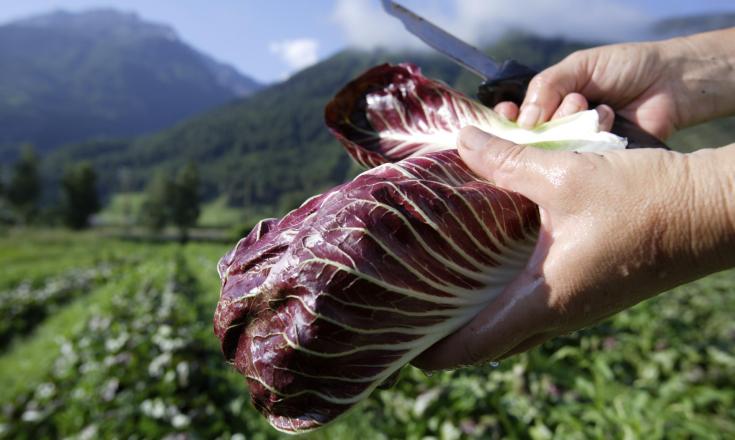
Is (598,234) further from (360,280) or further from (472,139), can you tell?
(360,280)

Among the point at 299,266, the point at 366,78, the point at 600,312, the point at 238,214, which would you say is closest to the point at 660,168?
the point at 600,312

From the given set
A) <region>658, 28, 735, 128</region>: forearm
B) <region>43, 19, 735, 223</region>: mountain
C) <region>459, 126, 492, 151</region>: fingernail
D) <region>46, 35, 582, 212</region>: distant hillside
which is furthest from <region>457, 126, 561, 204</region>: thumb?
<region>46, 35, 582, 212</region>: distant hillside

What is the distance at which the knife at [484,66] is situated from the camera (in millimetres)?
2590

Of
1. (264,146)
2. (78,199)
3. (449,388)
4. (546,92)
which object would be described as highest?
(546,92)

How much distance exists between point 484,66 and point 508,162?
1.09m

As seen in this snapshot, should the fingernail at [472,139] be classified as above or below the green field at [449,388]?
above

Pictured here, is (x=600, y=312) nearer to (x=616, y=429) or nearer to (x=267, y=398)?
(x=267, y=398)

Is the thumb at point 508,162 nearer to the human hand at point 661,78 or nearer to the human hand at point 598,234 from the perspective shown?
the human hand at point 598,234

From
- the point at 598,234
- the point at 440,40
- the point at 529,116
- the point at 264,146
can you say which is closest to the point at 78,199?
the point at 440,40

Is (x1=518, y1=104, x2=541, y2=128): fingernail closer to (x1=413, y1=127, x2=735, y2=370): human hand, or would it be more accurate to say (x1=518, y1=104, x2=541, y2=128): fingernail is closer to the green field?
(x1=413, y1=127, x2=735, y2=370): human hand

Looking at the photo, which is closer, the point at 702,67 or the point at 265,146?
the point at 702,67

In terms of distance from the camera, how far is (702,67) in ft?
10.2

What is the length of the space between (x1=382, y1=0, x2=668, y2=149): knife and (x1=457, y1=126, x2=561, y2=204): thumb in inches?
31.4

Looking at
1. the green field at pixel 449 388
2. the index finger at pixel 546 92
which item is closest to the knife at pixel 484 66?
the index finger at pixel 546 92
